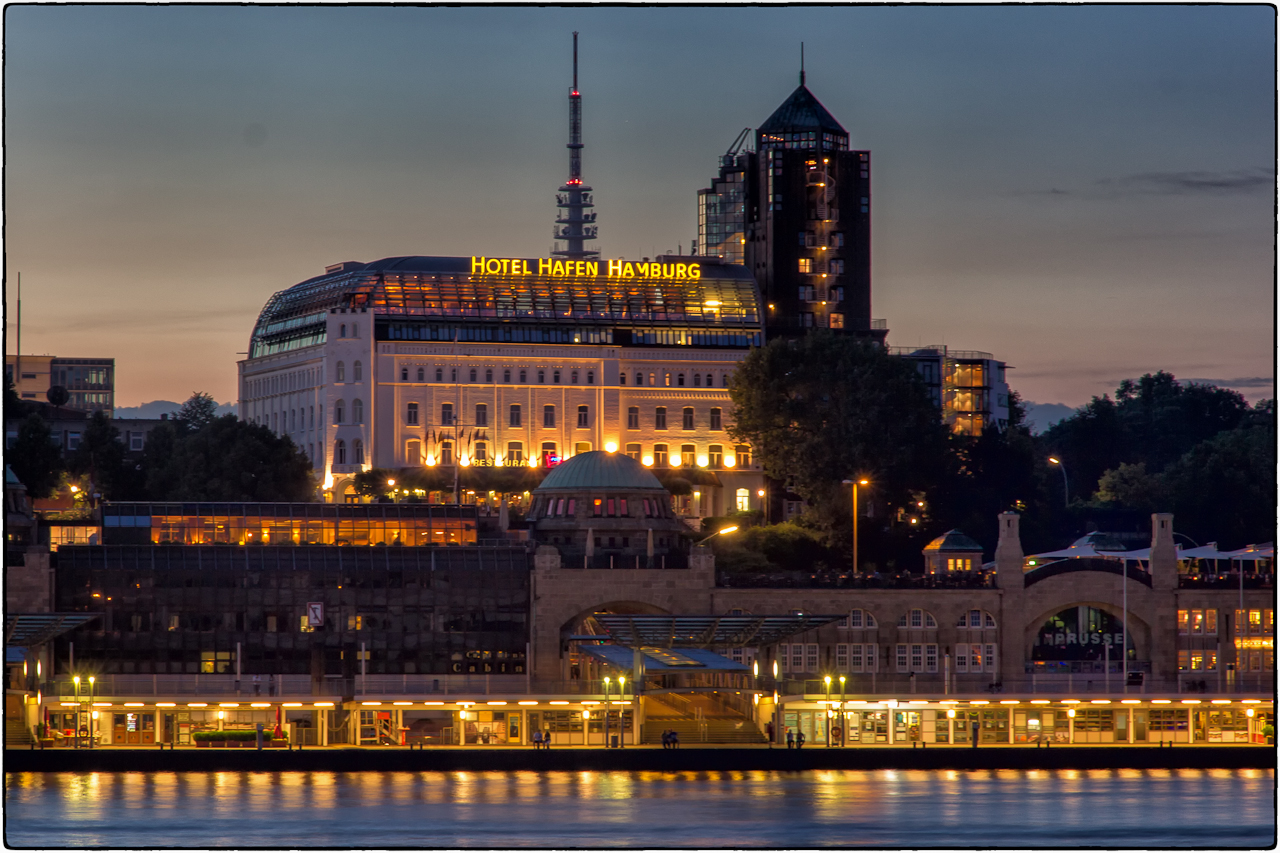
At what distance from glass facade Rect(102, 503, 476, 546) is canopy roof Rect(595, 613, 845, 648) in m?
27.0

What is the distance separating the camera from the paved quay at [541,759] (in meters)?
130

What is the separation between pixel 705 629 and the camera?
455 ft

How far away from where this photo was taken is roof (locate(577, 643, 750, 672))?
131125 mm

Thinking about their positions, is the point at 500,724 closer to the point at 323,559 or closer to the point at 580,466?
the point at 323,559

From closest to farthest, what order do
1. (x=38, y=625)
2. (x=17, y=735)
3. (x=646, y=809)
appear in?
(x=646, y=809) < (x=17, y=735) < (x=38, y=625)

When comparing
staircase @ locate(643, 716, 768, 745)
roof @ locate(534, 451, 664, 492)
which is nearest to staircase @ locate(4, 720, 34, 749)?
staircase @ locate(643, 716, 768, 745)

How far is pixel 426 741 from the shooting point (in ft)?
438

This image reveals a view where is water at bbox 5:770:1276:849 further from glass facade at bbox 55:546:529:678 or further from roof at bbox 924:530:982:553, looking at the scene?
roof at bbox 924:530:982:553

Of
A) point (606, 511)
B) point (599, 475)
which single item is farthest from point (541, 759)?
point (599, 475)

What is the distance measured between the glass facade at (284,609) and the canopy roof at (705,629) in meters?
17.4

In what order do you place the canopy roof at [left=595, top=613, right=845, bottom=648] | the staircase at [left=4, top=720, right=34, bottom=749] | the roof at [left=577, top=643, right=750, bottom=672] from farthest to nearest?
1. the canopy roof at [left=595, top=613, right=845, bottom=648]
2. the roof at [left=577, top=643, right=750, bottom=672]
3. the staircase at [left=4, top=720, right=34, bottom=749]

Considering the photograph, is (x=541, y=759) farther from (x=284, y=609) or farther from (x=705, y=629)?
(x=284, y=609)

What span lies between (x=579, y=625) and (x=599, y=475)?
21550mm

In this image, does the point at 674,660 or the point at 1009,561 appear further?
the point at 1009,561
